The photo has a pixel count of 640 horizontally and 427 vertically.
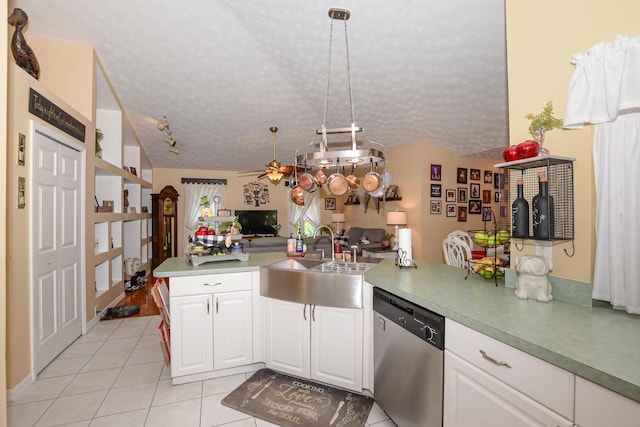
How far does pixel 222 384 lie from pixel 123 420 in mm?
676

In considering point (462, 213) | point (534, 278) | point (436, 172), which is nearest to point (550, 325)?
point (534, 278)

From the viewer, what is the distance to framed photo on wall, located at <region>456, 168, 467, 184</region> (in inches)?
251

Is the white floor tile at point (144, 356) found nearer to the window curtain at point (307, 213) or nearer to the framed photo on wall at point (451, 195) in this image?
the framed photo on wall at point (451, 195)

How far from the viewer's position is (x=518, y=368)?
1.12m

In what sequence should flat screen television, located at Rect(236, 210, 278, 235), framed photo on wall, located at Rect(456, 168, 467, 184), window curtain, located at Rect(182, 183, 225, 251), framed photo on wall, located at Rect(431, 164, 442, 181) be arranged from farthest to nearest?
flat screen television, located at Rect(236, 210, 278, 235) → window curtain, located at Rect(182, 183, 225, 251) → framed photo on wall, located at Rect(456, 168, 467, 184) → framed photo on wall, located at Rect(431, 164, 442, 181)

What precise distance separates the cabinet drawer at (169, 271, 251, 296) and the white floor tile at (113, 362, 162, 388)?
832 millimetres

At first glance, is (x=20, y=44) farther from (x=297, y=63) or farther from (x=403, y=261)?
(x=403, y=261)

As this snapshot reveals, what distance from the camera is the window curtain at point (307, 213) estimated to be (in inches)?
374

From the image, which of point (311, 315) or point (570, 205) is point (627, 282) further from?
point (311, 315)

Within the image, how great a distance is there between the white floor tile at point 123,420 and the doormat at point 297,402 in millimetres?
531

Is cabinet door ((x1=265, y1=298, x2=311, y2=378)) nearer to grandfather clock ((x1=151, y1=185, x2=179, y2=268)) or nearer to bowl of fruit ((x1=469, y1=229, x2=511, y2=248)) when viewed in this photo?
bowl of fruit ((x1=469, y1=229, x2=511, y2=248))

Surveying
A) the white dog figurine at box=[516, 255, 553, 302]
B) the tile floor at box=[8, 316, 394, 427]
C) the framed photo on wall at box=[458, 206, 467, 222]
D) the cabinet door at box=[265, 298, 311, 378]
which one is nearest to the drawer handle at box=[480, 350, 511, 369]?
the white dog figurine at box=[516, 255, 553, 302]

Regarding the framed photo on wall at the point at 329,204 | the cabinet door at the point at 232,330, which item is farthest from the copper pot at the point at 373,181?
the framed photo on wall at the point at 329,204

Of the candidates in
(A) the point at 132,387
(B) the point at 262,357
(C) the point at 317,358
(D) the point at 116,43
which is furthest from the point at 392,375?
(D) the point at 116,43
